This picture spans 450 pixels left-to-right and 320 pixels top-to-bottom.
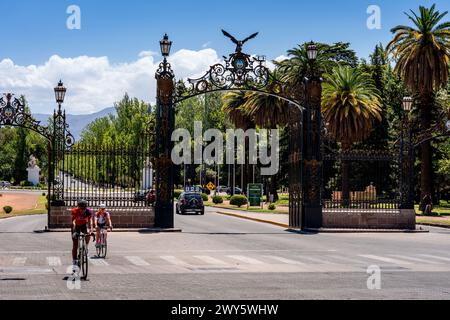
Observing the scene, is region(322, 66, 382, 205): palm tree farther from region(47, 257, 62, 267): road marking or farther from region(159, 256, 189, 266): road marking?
region(47, 257, 62, 267): road marking

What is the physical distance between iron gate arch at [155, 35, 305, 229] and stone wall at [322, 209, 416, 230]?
1550 mm

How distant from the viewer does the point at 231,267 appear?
18922mm

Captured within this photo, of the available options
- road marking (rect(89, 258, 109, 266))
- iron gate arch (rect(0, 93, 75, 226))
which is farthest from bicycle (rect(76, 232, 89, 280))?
iron gate arch (rect(0, 93, 75, 226))

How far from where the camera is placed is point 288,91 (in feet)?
111

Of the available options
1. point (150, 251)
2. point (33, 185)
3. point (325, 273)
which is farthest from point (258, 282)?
point (33, 185)

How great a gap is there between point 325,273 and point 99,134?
345 feet

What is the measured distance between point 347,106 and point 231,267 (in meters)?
44.4

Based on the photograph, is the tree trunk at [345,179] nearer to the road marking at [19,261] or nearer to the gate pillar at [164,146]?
the gate pillar at [164,146]

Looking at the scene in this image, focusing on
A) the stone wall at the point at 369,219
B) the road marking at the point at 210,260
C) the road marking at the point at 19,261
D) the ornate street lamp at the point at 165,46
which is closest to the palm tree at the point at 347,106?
the stone wall at the point at 369,219

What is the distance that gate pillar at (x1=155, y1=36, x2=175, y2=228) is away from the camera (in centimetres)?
3195

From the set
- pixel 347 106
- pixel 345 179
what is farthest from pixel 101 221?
pixel 347 106

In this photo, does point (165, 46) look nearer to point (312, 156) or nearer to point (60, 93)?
point (60, 93)

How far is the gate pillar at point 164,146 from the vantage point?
3195cm
